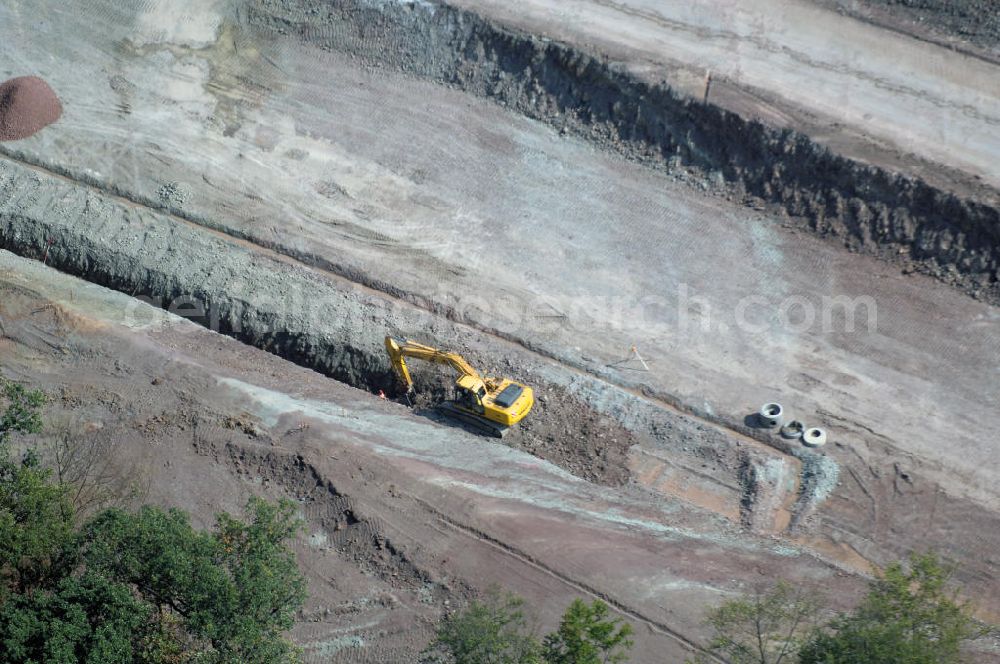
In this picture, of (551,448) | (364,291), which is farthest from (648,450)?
(364,291)

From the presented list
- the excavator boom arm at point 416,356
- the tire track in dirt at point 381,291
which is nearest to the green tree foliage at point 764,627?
the tire track in dirt at point 381,291

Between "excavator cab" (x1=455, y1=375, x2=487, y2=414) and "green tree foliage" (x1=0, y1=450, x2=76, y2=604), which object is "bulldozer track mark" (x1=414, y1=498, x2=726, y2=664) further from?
"green tree foliage" (x1=0, y1=450, x2=76, y2=604)

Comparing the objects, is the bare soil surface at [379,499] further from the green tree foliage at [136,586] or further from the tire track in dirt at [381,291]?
the tire track in dirt at [381,291]

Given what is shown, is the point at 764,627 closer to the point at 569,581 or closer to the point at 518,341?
the point at 569,581

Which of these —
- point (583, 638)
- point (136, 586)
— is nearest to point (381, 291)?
point (136, 586)

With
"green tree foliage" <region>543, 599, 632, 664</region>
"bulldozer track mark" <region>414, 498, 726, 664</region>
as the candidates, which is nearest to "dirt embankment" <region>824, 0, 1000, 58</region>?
"bulldozer track mark" <region>414, 498, 726, 664</region>

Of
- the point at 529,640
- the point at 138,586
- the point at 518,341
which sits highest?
the point at 518,341
